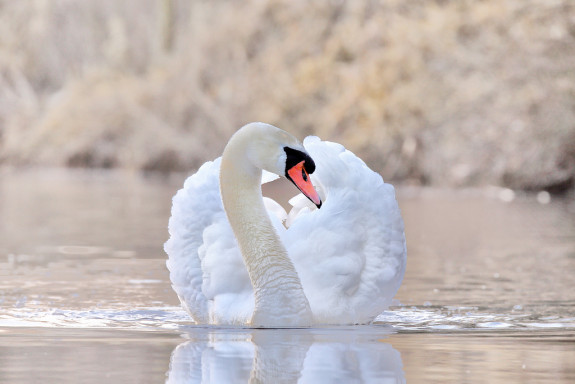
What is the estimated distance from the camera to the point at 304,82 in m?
31.2

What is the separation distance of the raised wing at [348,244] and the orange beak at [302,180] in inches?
21.0

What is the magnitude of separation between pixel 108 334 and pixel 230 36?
28.0m

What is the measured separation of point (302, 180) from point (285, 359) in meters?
1.29

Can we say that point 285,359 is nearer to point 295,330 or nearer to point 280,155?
point 295,330

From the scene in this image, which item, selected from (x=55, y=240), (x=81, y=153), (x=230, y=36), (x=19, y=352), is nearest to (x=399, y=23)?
(x=230, y=36)

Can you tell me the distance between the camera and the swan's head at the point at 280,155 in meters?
7.08

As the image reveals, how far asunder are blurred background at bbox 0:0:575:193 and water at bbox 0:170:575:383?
20.4 feet

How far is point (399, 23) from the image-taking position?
2836 cm

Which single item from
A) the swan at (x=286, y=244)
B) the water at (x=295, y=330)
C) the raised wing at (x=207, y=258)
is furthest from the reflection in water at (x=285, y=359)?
the raised wing at (x=207, y=258)

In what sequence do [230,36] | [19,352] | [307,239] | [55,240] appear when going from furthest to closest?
[230,36], [55,240], [307,239], [19,352]

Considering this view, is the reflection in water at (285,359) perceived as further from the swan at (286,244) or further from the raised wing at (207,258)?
the raised wing at (207,258)

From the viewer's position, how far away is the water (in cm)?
575

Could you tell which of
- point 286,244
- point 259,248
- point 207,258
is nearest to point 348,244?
point 286,244

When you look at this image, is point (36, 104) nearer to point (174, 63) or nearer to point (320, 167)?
point (174, 63)
